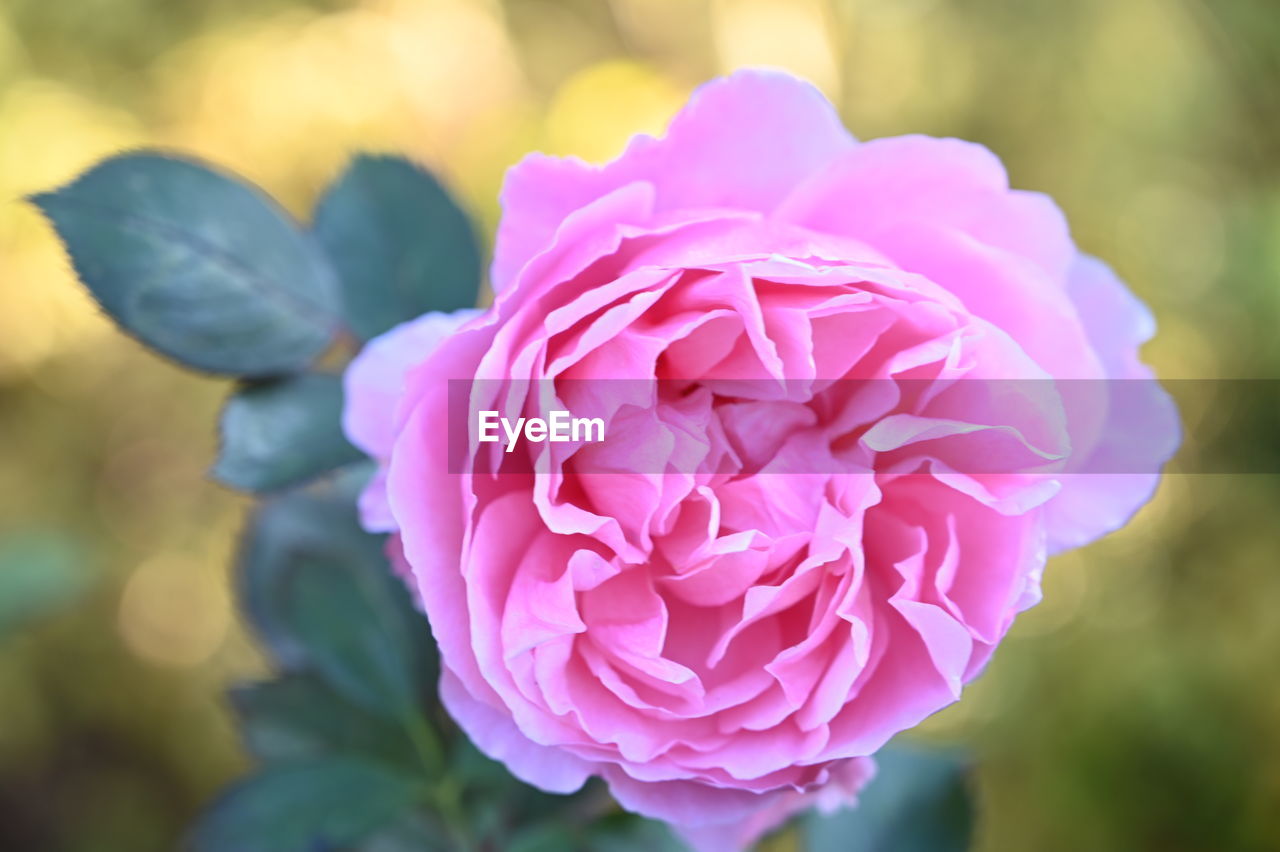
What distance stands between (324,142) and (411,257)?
38.3 inches

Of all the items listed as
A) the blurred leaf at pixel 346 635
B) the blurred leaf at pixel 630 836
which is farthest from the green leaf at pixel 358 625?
the blurred leaf at pixel 630 836

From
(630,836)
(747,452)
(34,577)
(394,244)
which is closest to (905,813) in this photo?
(630,836)

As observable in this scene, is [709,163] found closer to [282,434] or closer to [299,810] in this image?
[282,434]

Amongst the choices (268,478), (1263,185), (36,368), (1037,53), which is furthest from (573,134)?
(268,478)

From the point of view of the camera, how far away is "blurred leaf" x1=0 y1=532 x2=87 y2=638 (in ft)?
3.52

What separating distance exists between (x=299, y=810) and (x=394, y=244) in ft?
0.83

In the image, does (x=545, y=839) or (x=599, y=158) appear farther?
(x=599, y=158)

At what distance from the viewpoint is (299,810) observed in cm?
42

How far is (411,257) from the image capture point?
474mm

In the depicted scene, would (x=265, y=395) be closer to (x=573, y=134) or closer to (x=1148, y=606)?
(x=573, y=134)

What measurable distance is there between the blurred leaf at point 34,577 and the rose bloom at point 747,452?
940mm

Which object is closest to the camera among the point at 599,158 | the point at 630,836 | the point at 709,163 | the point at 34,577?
the point at 709,163

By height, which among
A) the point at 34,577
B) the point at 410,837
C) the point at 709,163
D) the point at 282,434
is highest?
the point at 709,163

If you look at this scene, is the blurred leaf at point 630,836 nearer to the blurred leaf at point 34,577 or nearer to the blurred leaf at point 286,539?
the blurred leaf at point 286,539
